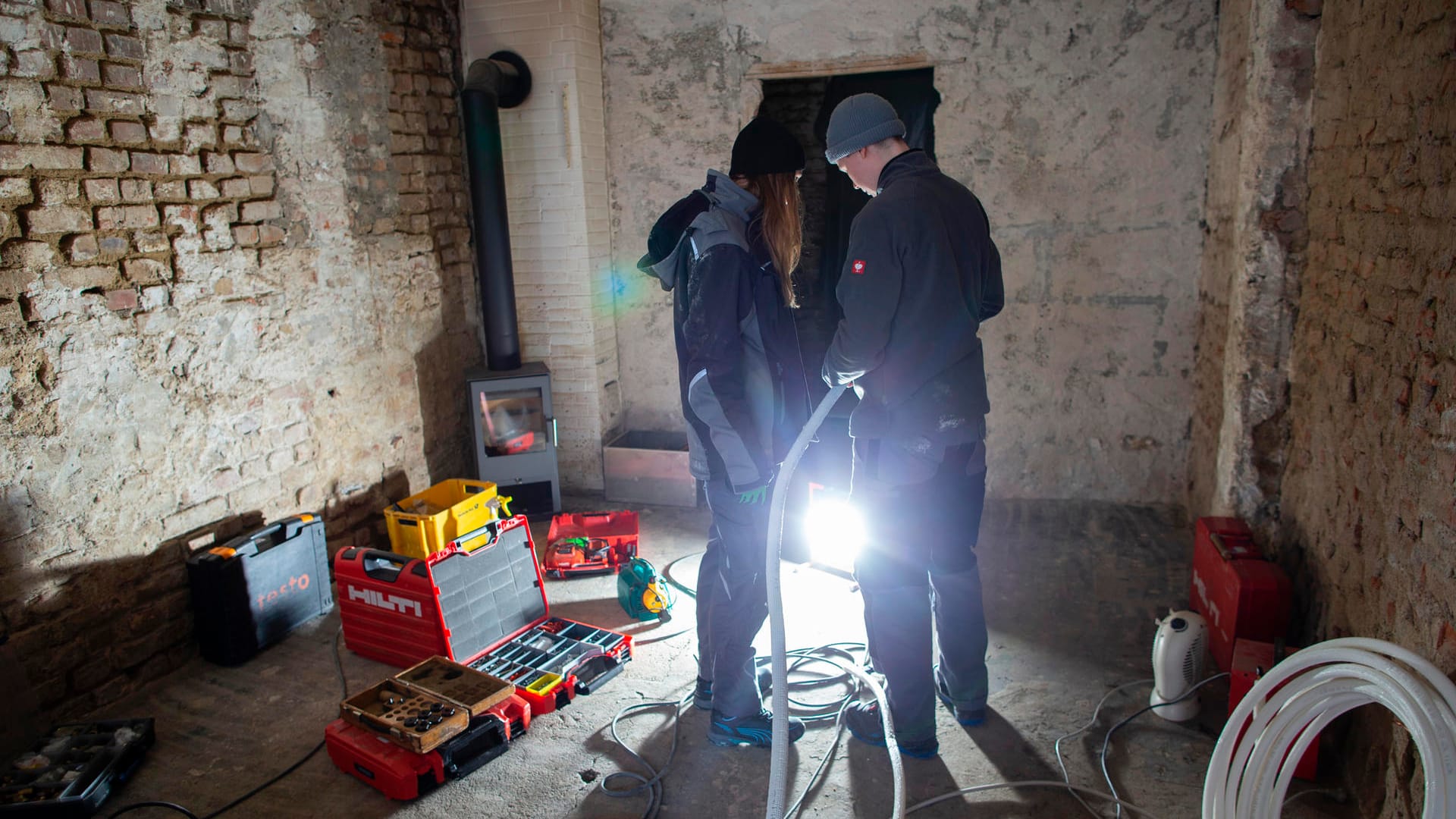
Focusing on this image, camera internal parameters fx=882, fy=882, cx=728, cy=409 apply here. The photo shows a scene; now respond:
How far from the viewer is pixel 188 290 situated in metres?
3.20

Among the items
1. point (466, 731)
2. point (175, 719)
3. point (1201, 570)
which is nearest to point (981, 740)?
point (1201, 570)

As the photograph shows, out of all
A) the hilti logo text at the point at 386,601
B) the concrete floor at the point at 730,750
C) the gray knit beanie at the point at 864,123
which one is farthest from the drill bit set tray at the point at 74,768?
the gray knit beanie at the point at 864,123

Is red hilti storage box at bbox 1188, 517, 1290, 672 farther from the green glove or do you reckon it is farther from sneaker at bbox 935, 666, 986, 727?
the green glove

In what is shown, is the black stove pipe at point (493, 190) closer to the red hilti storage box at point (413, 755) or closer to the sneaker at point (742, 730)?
the red hilti storage box at point (413, 755)

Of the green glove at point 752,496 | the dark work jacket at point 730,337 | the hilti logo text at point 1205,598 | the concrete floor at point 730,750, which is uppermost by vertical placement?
the dark work jacket at point 730,337

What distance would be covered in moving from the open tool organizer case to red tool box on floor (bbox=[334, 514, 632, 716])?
173mm

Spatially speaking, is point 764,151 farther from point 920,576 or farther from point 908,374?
point 920,576

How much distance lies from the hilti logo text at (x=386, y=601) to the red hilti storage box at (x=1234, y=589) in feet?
8.78

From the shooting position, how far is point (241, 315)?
3424 millimetres

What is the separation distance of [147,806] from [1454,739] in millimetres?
3072

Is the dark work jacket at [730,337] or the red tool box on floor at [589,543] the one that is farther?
the red tool box on floor at [589,543]

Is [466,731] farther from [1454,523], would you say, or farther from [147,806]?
[1454,523]

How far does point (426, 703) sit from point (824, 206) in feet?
13.6

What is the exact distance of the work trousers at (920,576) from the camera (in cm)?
240
